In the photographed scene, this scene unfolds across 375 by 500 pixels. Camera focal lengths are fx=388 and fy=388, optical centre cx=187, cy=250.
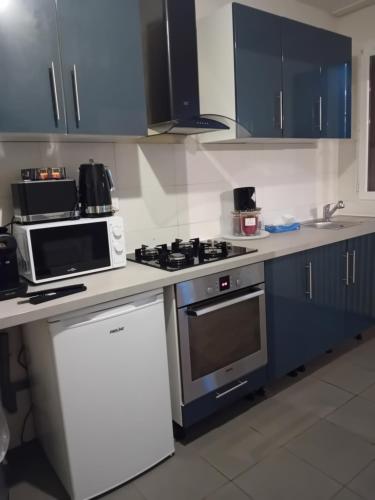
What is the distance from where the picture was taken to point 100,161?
6.73ft

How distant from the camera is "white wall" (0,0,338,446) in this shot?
1.92 meters

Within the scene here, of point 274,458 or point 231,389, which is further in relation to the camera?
point 231,389

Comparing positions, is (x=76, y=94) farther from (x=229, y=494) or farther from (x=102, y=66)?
(x=229, y=494)

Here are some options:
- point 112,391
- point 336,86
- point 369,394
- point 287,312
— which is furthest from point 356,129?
point 112,391

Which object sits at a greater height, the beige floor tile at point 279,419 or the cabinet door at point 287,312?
the cabinet door at point 287,312

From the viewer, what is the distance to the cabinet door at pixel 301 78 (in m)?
2.41

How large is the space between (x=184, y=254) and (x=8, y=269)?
0.80 m

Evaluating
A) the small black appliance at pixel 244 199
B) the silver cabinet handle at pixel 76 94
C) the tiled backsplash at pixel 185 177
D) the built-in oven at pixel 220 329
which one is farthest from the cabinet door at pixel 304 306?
the silver cabinet handle at pixel 76 94

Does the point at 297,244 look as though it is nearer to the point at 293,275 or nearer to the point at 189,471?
the point at 293,275

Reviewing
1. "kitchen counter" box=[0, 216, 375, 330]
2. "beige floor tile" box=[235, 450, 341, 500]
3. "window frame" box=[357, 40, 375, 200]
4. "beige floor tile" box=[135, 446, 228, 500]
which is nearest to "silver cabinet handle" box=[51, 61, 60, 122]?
"kitchen counter" box=[0, 216, 375, 330]

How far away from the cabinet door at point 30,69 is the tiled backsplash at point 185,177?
13.7 inches

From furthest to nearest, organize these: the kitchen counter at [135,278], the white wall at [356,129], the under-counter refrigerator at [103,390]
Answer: the white wall at [356,129], the under-counter refrigerator at [103,390], the kitchen counter at [135,278]

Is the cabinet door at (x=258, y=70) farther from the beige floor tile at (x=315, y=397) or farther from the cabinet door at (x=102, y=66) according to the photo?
the beige floor tile at (x=315, y=397)

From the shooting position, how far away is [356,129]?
3.17 metres
